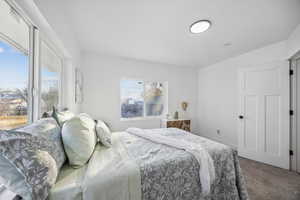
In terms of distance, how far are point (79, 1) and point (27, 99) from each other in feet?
4.45

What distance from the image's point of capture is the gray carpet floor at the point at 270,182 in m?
1.65

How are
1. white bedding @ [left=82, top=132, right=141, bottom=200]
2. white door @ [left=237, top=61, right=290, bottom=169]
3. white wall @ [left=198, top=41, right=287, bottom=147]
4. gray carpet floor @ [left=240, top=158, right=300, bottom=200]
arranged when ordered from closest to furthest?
white bedding @ [left=82, top=132, right=141, bottom=200], gray carpet floor @ [left=240, top=158, right=300, bottom=200], white door @ [left=237, top=61, right=290, bottom=169], white wall @ [left=198, top=41, right=287, bottom=147]

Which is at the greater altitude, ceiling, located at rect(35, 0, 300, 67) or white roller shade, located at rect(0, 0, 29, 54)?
ceiling, located at rect(35, 0, 300, 67)

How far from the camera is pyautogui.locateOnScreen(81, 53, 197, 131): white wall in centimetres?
295

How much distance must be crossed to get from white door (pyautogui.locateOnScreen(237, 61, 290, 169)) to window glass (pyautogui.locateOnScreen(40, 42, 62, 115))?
3.66 metres

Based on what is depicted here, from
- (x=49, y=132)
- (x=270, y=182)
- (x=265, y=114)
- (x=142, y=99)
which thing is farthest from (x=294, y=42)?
(x=49, y=132)

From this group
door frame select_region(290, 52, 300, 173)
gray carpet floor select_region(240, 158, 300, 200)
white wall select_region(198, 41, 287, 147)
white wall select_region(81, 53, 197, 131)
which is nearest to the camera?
gray carpet floor select_region(240, 158, 300, 200)

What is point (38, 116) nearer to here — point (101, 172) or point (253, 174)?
point (101, 172)

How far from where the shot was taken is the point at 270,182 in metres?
1.91

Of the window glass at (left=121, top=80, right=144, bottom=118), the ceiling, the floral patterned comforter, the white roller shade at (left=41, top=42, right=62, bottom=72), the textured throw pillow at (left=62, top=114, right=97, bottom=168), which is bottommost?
the floral patterned comforter

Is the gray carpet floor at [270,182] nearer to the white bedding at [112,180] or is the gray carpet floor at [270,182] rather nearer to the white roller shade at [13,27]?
the white bedding at [112,180]

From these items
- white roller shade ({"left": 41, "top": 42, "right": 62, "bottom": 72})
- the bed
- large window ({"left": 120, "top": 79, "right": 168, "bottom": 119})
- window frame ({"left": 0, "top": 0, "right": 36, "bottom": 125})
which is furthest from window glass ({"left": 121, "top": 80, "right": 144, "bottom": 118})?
window frame ({"left": 0, "top": 0, "right": 36, "bottom": 125})

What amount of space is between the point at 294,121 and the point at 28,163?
12.0 ft

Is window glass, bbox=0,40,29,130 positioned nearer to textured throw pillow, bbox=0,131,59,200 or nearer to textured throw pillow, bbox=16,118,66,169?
textured throw pillow, bbox=16,118,66,169
